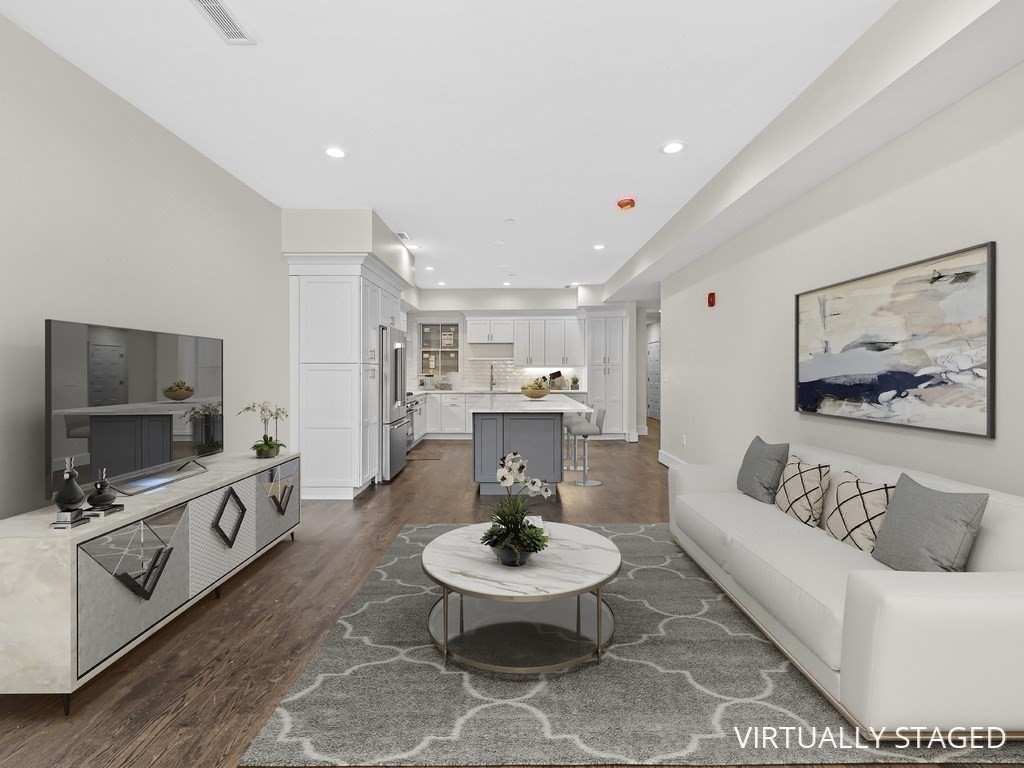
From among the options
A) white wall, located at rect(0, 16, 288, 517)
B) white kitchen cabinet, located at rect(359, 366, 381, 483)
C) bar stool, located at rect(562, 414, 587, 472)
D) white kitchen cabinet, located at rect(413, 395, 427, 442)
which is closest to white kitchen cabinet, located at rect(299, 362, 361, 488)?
white kitchen cabinet, located at rect(359, 366, 381, 483)

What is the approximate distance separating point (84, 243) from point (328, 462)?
283 cm

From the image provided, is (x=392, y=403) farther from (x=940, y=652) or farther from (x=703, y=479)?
(x=940, y=652)

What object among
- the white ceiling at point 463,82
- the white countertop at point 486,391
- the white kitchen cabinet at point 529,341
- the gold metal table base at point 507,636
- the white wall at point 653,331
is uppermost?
the white ceiling at point 463,82

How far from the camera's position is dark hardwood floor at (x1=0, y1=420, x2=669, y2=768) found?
1696mm

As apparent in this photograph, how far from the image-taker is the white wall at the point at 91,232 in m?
2.27

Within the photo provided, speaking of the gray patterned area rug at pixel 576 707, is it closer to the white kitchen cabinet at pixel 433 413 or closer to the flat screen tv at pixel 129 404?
the flat screen tv at pixel 129 404

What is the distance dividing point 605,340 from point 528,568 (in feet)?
24.6

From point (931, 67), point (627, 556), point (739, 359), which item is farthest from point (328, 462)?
point (931, 67)

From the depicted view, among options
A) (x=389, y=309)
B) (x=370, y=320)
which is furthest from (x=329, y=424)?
(x=389, y=309)

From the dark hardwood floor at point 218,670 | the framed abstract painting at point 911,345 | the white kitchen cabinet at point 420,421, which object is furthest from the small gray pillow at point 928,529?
the white kitchen cabinet at point 420,421

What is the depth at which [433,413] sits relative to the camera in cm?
939

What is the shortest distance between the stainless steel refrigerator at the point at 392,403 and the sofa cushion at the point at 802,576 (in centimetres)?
406

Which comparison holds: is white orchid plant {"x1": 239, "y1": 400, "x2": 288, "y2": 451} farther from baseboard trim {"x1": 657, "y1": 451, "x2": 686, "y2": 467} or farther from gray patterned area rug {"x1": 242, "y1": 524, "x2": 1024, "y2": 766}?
baseboard trim {"x1": 657, "y1": 451, "x2": 686, "y2": 467}

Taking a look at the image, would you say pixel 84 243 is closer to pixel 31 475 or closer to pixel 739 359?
pixel 31 475
